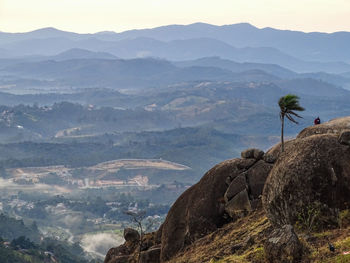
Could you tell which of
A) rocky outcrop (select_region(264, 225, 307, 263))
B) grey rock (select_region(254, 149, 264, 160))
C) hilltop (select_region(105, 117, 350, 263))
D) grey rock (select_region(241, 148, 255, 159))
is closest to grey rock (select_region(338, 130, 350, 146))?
hilltop (select_region(105, 117, 350, 263))

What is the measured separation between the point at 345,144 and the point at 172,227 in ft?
67.3

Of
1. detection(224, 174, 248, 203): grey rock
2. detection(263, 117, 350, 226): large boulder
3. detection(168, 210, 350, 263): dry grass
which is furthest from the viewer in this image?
detection(224, 174, 248, 203): grey rock

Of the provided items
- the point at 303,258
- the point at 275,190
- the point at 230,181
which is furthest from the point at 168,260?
the point at 303,258

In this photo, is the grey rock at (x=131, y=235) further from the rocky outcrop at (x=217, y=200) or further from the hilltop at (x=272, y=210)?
the rocky outcrop at (x=217, y=200)

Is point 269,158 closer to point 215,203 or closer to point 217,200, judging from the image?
point 217,200

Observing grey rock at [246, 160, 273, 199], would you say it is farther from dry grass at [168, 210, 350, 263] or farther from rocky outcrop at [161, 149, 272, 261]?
dry grass at [168, 210, 350, 263]

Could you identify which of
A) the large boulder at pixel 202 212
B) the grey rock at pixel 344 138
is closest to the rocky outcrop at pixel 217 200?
the large boulder at pixel 202 212

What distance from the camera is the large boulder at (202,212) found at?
46.2 metres

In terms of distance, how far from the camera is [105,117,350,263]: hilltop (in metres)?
30.4

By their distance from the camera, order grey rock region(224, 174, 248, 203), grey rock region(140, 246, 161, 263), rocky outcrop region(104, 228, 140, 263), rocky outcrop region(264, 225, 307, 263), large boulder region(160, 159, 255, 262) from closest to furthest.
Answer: rocky outcrop region(264, 225, 307, 263) → grey rock region(224, 174, 248, 203) → large boulder region(160, 159, 255, 262) → grey rock region(140, 246, 161, 263) → rocky outcrop region(104, 228, 140, 263)

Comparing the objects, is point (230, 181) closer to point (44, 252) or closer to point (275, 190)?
point (275, 190)

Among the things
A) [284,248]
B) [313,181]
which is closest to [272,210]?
[313,181]

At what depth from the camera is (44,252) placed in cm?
19275

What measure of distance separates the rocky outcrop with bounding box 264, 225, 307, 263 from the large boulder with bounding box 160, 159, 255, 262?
51.8 feet
